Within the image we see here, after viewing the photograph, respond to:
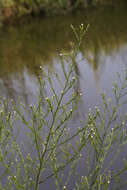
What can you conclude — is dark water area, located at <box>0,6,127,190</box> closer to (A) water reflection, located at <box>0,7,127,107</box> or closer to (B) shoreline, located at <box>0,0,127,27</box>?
(A) water reflection, located at <box>0,7,127,107</box>

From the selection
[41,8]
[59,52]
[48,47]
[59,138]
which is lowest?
[59,138]

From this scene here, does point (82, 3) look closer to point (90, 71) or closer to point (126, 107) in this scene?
point (90, 71)

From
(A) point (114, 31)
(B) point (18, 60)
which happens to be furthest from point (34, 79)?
(A) point (114, 31)

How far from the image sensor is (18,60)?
356 inches

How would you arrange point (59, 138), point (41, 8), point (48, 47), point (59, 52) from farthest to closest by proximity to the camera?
point (41, 8) < point (59, 52) < point (48, 47) < point (59, 138)

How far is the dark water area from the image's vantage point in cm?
613

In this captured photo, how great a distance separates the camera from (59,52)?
10391 millimetres

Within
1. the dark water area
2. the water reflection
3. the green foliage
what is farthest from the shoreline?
the green foliage

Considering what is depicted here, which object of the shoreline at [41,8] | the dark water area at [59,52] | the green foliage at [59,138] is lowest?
the green foliage at [59,138]

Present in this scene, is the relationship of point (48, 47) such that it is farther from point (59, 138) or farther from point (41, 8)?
point (59, 138)

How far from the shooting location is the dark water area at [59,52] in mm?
6132

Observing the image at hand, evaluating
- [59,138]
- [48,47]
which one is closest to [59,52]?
[48,47]

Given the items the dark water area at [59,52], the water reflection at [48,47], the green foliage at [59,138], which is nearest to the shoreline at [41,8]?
the dark water area at [59,52]

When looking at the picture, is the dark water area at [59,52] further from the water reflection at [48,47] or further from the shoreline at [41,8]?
the shoreline at [41,8]
